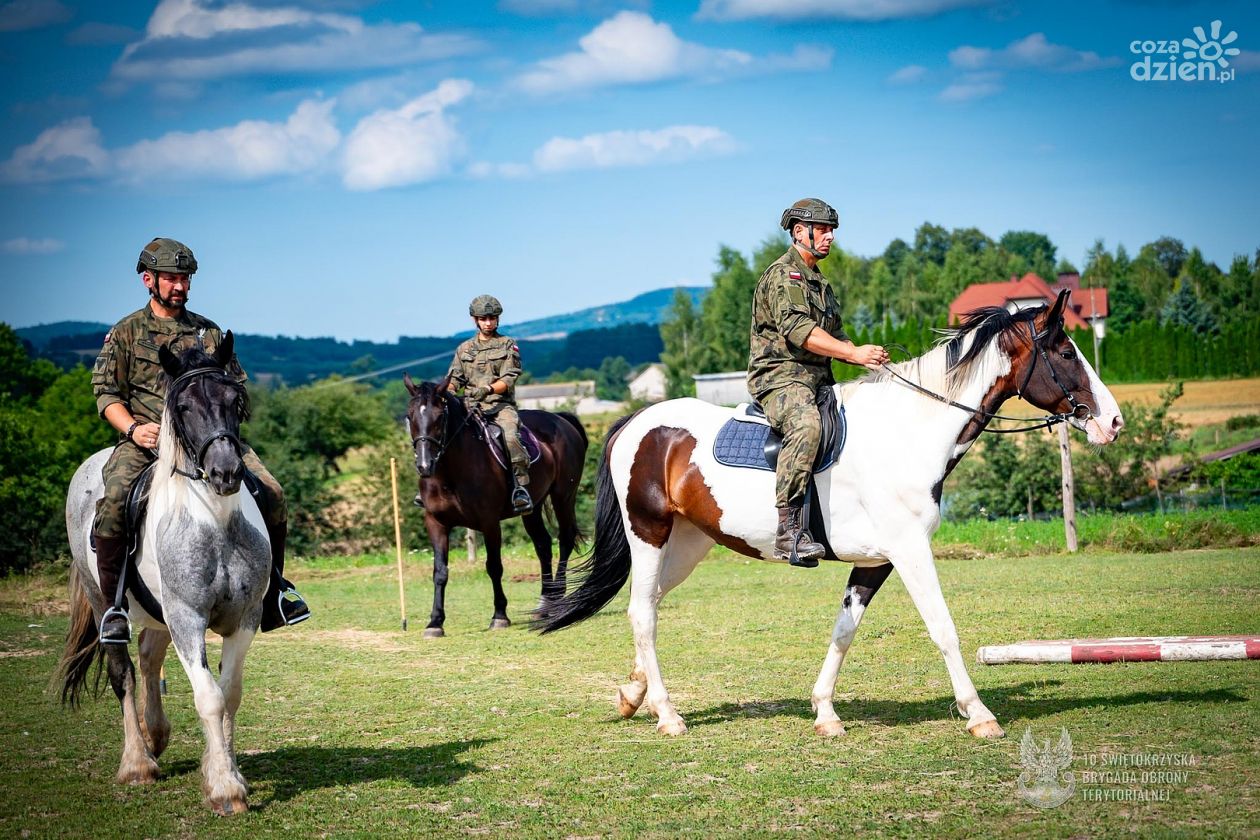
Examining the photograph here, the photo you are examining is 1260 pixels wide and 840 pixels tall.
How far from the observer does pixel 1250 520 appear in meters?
20.1

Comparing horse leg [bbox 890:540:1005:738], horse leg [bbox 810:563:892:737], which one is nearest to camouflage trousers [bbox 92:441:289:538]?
horse leg [bbox 810:563:892:737]

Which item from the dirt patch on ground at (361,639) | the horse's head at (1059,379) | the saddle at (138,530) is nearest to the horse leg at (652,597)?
the horse's head at (1059,379)

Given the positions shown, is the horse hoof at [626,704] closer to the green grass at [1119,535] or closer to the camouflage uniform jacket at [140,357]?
the camouflage uniform jacket at [140,357]

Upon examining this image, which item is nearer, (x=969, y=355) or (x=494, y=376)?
(x=969, y=355)

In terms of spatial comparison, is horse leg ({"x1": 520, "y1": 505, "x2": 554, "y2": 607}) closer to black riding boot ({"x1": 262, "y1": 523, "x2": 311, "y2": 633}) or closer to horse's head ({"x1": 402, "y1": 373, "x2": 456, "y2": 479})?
horse's head ({"x1": 402, "y1": 373, "x2": 456, "y2": 479})

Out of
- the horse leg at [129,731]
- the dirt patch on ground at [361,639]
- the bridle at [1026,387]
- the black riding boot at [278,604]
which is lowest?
the dirt patch on ground at [361,639]

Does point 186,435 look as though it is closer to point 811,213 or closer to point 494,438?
point 811,213

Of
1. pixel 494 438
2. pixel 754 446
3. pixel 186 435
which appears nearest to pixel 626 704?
pixel 754 446

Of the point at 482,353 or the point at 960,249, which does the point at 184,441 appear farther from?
the point at 960,249

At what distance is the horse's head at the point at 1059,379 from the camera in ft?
25.5

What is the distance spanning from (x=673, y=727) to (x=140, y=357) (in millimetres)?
4366

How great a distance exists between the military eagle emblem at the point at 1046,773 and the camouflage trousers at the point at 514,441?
849 centimetres

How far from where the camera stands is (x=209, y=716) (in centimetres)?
648

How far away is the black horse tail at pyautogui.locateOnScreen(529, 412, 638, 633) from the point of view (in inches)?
358
